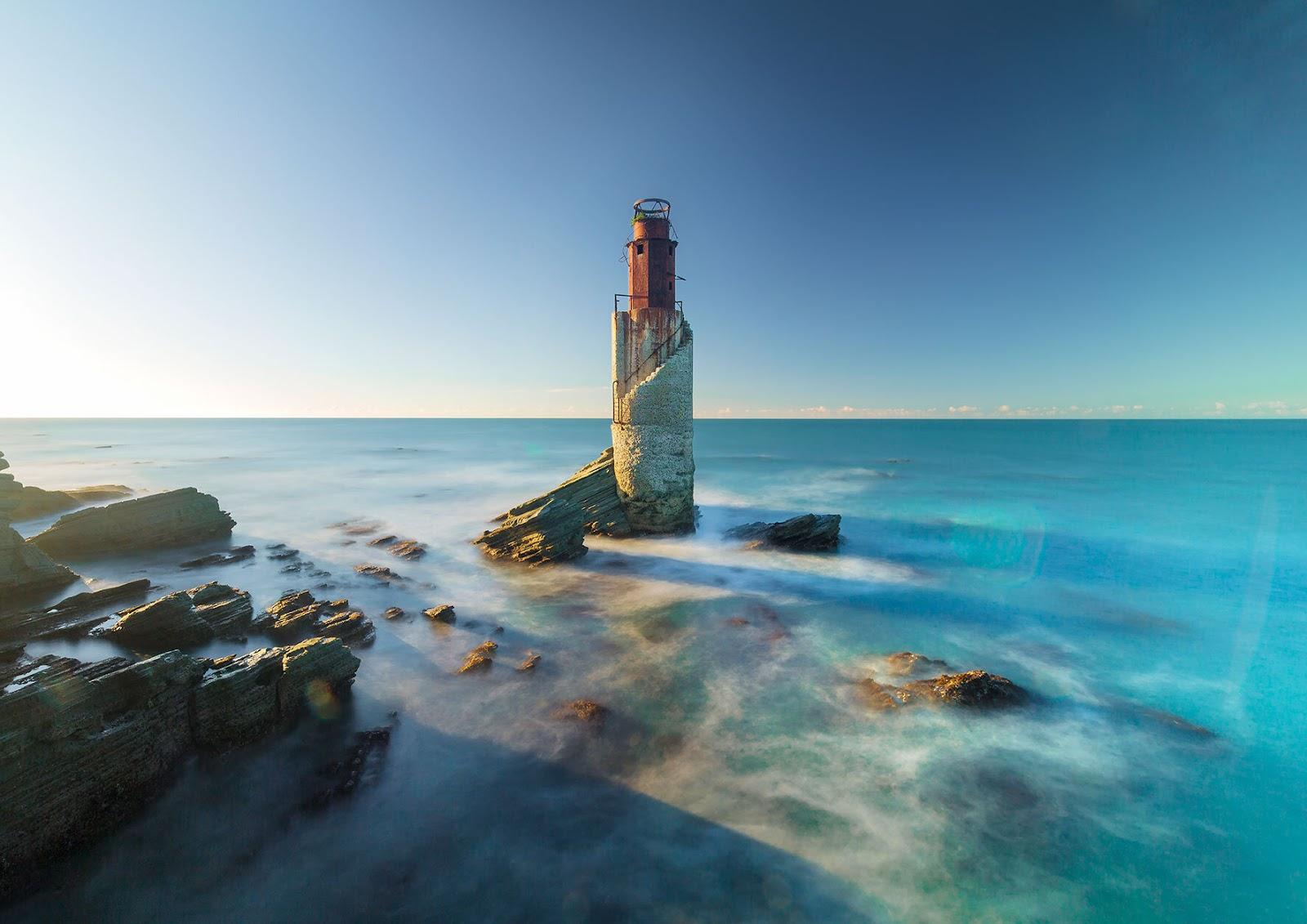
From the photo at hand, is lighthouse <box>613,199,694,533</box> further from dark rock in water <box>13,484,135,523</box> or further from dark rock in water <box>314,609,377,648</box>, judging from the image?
dark rock in water <box>13,484,135,523</box>

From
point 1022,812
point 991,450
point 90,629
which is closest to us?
point 1022,812

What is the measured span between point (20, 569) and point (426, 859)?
1587 centimetres

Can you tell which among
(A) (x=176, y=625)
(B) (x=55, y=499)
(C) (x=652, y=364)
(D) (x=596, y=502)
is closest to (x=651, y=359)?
(C) (x=652, y=364)

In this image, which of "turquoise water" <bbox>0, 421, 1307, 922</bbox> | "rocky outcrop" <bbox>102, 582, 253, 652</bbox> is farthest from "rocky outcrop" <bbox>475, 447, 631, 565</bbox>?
"rocky outcrop" <bbox>102, 582, 253, 652</bbox>

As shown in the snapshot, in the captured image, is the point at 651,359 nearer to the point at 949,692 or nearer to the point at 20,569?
the point at 949,692

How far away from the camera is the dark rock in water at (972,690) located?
32.3ft

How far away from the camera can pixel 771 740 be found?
8.90 meters

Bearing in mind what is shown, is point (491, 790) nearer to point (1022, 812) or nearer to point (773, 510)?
point (1022, 812)

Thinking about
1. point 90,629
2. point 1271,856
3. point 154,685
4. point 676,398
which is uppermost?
point 676,398

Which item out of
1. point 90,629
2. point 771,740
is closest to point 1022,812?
point 771,740

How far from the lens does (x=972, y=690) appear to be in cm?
996

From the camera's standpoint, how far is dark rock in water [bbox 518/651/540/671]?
11.1 m

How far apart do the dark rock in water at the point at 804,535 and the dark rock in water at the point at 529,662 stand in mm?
11329

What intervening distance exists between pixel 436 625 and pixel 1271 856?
1503 cm
